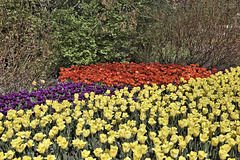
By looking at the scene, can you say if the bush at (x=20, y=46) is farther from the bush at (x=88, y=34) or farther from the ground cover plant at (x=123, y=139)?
the ground cover plant at (x=123, y=139)

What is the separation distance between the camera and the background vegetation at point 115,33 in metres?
5.59

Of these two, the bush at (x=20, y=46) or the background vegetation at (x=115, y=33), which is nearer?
the bush at (x=20, y=46)

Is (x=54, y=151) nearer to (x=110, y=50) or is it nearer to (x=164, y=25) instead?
(x=110, y=50)

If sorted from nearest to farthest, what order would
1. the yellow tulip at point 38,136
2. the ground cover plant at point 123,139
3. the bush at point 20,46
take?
the ground cover plant at point 123,139
the yellow tulip at point 38,136
the bush at point 20,46

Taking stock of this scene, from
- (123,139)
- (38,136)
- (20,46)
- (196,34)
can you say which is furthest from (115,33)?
(38,136)

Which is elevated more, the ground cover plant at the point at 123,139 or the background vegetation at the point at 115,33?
the background vegetation at the point at 115,33

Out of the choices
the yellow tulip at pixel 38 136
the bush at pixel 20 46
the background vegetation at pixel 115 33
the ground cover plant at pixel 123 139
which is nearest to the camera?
the ground cover plant at pixel 123 139

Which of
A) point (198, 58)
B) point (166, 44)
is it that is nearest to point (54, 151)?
point (166, 44)

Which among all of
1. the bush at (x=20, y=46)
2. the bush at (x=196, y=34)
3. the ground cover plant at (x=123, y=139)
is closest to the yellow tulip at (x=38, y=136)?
Answer: the ground cover plant at (x=123, y=139)

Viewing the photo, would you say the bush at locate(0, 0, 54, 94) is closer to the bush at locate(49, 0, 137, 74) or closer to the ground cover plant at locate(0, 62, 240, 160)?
the bush at locate(49, 0, 137, 74)

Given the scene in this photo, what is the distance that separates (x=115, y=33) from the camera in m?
5.86

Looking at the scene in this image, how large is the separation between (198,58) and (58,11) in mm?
3950

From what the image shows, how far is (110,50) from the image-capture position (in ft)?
19.5

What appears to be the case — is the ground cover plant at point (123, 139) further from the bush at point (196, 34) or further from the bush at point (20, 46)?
the bush at point (196, 34)
